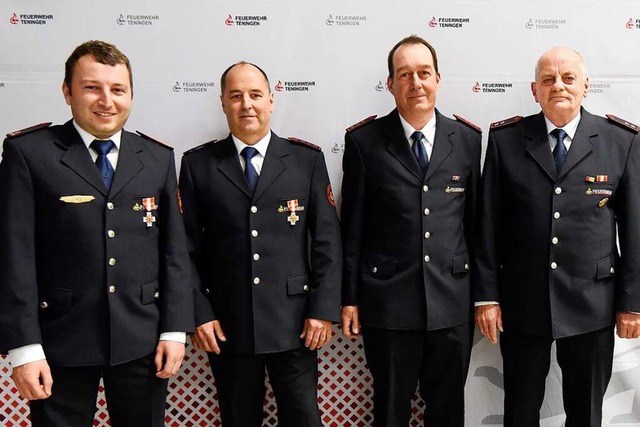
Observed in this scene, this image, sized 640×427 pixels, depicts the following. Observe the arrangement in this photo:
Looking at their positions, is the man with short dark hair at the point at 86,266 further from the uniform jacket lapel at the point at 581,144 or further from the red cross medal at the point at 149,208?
the uniform jacket lapel at the point at 581,144

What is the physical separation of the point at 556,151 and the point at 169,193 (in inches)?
57.8

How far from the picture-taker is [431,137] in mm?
2420

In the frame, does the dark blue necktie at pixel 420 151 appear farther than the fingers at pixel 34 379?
Yes

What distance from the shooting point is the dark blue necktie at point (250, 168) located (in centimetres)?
232

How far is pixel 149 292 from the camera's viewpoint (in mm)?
2029

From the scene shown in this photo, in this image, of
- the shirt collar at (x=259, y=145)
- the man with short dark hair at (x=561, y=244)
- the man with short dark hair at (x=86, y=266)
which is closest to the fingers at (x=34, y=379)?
the man with short dark hair at (x=86, y=266)

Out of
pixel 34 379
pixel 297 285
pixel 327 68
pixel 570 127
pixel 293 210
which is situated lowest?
pixel 34 379

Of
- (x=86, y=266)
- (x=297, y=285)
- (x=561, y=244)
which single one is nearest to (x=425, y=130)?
(x=561, y=244)

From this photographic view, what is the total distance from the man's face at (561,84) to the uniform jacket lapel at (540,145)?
0.05 m

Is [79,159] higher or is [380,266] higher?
[79,159]

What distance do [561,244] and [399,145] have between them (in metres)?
0.72

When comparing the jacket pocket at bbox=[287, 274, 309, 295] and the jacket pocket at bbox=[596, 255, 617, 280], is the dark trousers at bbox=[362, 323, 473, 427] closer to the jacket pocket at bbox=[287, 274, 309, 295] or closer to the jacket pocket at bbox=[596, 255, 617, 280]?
the jacket pocket at bbox=[287, 274, 309, 295]

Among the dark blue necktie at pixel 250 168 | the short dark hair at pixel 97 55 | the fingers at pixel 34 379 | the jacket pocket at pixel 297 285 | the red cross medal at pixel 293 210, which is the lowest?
the fingers at pixel 34 379

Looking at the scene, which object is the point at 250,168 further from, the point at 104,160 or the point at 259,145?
the point at 104,160
